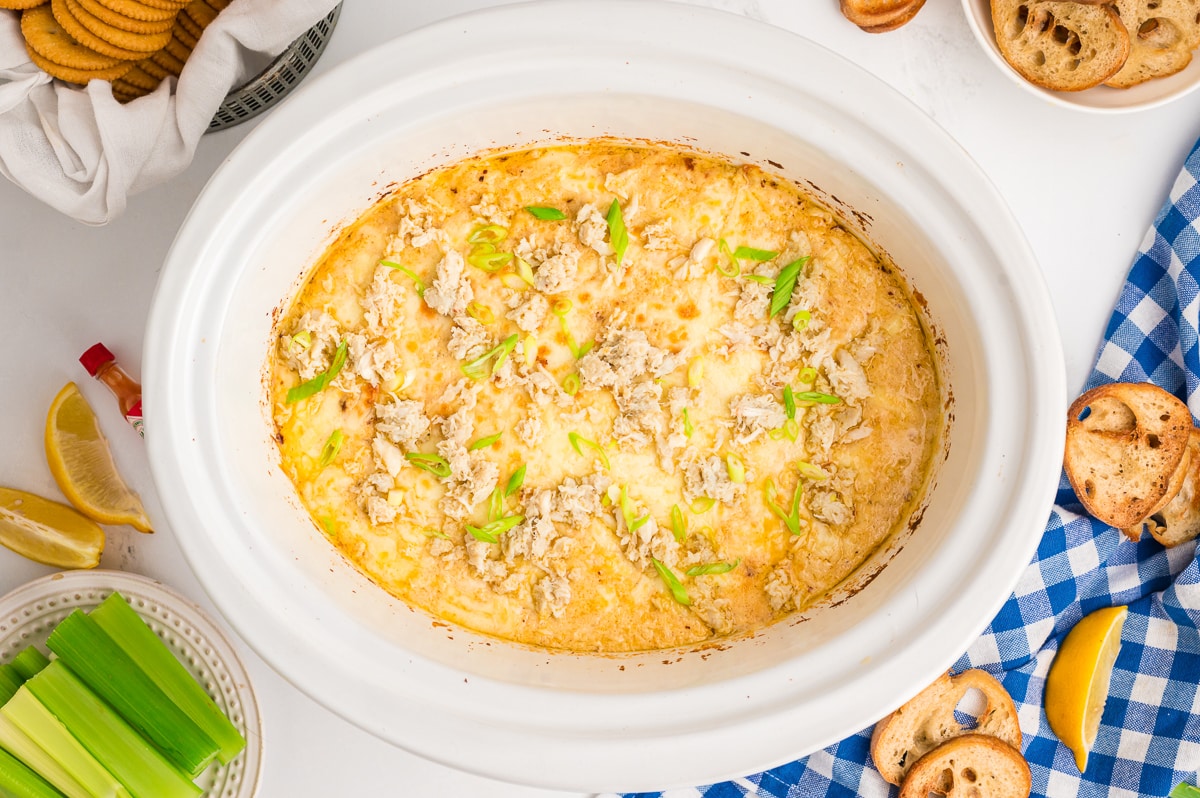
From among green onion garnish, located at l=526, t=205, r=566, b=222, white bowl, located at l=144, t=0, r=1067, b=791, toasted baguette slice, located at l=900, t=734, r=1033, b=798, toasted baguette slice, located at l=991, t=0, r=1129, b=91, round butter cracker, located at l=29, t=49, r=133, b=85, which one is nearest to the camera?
white bowl, located at l=144, t=0, r=1067, b=791

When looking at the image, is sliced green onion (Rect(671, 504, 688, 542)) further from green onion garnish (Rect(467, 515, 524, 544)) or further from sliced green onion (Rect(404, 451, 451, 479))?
sliced green onion (Rect(404, 451, 451, 479))

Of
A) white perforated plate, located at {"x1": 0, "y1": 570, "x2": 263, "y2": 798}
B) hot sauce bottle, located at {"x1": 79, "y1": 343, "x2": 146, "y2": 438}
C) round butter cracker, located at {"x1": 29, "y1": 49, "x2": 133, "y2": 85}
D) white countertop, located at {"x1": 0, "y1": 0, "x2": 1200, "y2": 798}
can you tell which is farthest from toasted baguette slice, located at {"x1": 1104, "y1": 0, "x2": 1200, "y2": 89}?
white perforated plate, located at {"x1": 0, "y1": 570, "x2": 263, "y2": 798}

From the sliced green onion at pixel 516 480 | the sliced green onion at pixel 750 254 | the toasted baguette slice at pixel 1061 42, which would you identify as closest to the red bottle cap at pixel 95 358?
the sliced green onion at pixel 516 480

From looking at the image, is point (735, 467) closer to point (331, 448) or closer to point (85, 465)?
point (331, 448)

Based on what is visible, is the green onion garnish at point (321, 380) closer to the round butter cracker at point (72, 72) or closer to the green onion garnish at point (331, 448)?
the green onion garnish at point (331, 448)

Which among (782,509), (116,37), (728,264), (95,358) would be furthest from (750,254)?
(95,358)

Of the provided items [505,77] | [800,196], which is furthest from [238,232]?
[800,196]
